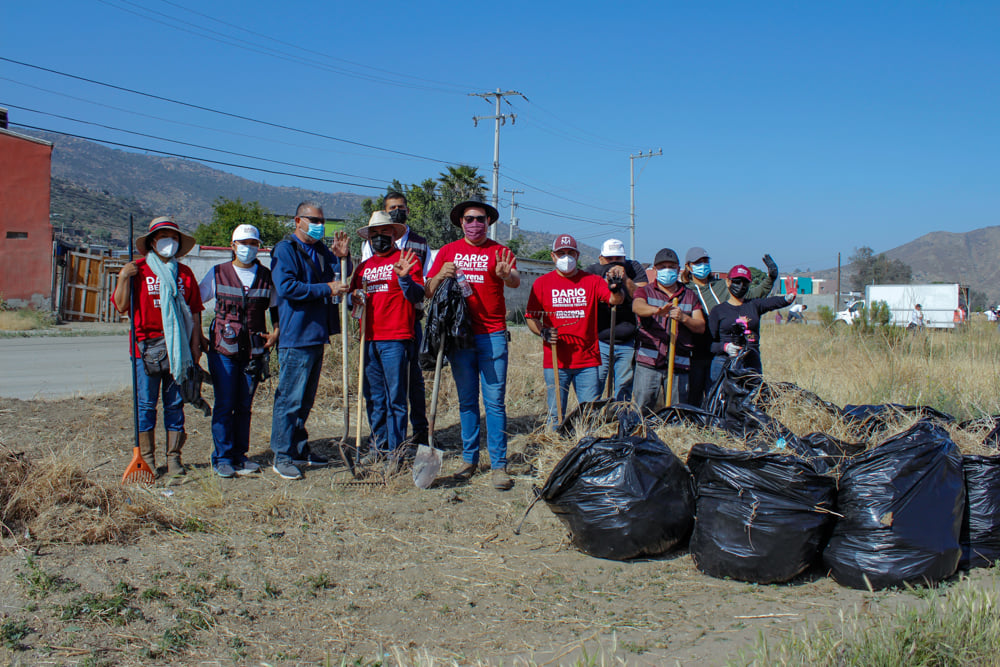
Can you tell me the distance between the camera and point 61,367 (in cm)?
1184

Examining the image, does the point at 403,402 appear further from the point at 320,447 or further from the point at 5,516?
the point at 5,516

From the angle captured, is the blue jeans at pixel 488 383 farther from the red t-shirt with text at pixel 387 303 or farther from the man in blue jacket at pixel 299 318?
the man in blue jacket at pixel 299 318

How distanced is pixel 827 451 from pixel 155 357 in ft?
14.8

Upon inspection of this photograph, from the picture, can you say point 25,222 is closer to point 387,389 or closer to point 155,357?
point 155,357

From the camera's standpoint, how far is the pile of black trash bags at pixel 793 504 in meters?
3.43

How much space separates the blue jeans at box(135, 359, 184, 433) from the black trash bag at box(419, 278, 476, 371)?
1.94 m

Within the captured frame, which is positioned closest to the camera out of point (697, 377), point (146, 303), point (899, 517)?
point (899, 517)

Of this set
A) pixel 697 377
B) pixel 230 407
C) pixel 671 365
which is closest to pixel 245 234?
pixel 230 407

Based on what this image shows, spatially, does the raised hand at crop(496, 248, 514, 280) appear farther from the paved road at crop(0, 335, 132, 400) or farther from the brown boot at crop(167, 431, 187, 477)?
the paved road at crop(0, 335, 132, 400)

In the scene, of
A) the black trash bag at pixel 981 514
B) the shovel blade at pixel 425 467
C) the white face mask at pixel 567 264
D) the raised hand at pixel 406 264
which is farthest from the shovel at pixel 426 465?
the black trash bag at pixel 981 514

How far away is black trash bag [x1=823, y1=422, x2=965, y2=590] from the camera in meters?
3.40

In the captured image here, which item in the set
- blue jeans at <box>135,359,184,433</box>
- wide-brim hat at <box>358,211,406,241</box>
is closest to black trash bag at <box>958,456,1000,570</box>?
wide-brim hat at <box>358,211,406,241</box>

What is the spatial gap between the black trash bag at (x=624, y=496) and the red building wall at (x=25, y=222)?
2504cm

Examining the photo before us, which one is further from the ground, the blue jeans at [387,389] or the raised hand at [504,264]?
the raised hand at [504,264]
